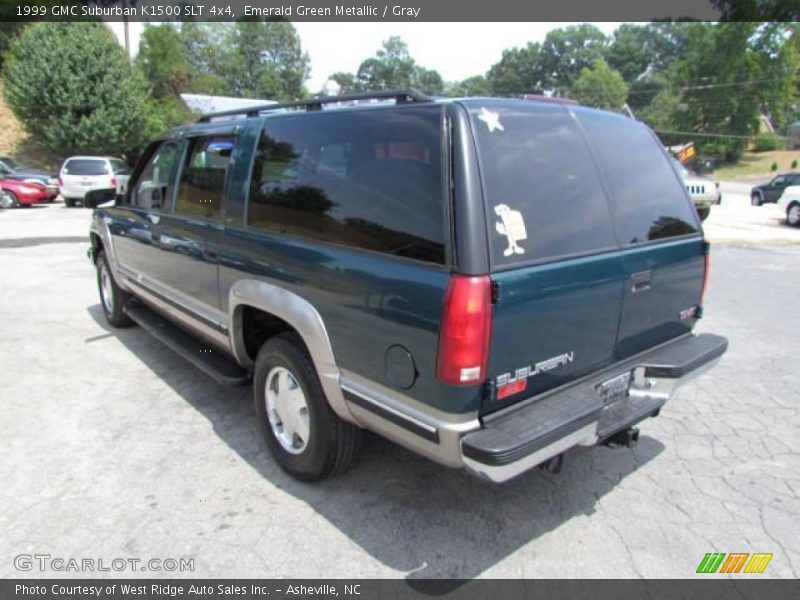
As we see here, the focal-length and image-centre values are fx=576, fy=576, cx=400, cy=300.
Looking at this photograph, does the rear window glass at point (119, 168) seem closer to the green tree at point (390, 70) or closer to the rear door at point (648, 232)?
the rear door at point (648, 232)

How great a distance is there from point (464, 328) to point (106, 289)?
504 centimetres

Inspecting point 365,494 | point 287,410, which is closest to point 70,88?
point 287,410

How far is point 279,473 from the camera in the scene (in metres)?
3.28

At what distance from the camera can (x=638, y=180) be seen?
10.3 feet

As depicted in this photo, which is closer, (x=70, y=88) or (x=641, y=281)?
(x=641, y=281)

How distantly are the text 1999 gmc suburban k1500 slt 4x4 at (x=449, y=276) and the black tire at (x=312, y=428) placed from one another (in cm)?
1

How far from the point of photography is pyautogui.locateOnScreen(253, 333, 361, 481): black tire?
290 cm

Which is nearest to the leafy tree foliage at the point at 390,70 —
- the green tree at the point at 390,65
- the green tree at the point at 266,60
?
the green tree at the point at 390,65

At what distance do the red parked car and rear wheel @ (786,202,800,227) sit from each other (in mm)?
23441

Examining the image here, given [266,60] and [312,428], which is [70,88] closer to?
[312,428]

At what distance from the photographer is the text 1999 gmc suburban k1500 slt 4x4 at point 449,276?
2.27 meters

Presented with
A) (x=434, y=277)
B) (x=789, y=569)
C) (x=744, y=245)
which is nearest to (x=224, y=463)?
(x=434, y=277)

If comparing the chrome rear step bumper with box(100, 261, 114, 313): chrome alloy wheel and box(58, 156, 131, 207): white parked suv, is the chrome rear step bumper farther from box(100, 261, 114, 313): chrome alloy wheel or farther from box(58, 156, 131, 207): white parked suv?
box(58, 156, 131, 207): white parked suv

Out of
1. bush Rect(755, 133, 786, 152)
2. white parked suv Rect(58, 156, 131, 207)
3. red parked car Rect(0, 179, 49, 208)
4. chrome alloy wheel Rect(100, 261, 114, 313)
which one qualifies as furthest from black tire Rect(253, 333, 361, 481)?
bush Rect(755, 133, 786, 152)
